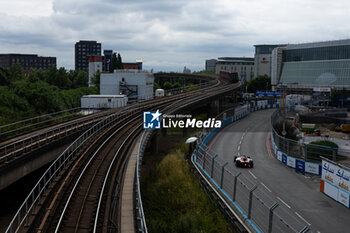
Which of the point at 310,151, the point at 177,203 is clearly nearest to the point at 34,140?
the point at 177,203

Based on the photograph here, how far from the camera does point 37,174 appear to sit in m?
31.6

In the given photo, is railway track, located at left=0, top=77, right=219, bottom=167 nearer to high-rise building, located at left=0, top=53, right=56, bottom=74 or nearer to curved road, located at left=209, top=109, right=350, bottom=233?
curved road, located at left=209, top=109, right=350, bottom=233

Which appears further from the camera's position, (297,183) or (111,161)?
(111,161)

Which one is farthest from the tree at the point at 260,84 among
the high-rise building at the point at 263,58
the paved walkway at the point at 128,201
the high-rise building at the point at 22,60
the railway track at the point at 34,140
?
the paved walkway at the point at 128,201

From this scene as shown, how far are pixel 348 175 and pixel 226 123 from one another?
3545 centimetres

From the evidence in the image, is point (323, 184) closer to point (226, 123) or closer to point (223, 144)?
point (223, 144)

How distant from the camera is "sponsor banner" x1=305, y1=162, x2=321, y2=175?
88.9 feet

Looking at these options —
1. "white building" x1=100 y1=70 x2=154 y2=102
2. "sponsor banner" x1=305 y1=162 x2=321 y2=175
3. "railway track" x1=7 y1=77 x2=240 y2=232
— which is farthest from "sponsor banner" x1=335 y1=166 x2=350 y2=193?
"white building" x1=100 y1=70 x2=154 y2=102

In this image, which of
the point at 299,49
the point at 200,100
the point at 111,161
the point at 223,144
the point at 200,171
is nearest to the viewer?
Answer: the point at 200,171

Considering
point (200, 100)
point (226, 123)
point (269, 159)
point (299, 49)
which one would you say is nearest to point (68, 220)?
point (269, 159)

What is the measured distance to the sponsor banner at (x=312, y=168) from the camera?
88.9ft

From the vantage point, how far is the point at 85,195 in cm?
2073

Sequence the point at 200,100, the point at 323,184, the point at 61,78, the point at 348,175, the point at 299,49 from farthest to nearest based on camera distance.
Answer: the point at 299,49, the point at 61,78, the point at 200,100, the point at 323,184, the point at 348,175

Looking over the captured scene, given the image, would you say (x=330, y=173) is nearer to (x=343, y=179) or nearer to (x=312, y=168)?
(x=343, y=179)
